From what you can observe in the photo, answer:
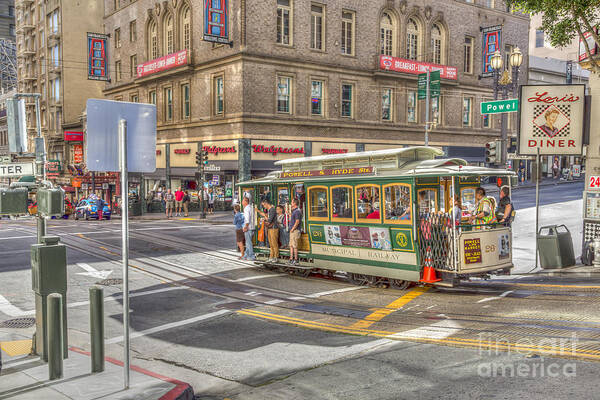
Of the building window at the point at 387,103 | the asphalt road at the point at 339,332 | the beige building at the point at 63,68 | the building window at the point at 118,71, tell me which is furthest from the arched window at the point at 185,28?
the asphalt road at the point at 339,332

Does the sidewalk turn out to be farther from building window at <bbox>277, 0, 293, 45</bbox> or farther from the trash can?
building window at <bbox>277, 0, 293, 45</bbox>

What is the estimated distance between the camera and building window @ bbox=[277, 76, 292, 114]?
36625 mm

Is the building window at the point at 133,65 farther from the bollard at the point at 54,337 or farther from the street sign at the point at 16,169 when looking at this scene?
the bollard at the point at 54,337

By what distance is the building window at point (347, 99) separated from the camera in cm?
3959

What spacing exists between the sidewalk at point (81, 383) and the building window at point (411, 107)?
126 feet

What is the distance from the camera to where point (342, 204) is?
44.8ft

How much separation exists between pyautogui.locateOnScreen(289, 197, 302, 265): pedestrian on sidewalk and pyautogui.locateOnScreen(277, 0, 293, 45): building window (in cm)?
2408

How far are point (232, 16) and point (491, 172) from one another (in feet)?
89.4

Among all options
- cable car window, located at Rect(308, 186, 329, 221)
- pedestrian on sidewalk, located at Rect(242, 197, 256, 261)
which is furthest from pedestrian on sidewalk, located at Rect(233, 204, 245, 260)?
cable car window, located at Rect(308, 186, 329, 221)

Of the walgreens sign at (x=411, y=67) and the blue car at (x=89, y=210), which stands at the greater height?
the walgreens sign at (x=411, y=67)

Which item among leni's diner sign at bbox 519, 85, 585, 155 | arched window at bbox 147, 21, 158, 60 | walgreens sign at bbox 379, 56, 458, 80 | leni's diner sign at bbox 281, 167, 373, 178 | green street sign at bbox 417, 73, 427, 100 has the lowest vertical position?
leni's diner sign at bbox 281, 167, 373, 178

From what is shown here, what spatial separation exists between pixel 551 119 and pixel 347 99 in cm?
2502

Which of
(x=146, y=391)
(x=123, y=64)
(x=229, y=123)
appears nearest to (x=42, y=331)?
(x=146, y=391)

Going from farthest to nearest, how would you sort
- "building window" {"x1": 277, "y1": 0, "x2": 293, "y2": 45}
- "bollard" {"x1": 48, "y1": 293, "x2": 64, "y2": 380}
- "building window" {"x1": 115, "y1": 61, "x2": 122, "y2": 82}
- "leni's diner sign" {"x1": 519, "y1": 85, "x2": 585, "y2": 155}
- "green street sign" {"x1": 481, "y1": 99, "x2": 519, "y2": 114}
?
"building window" {"x1": 115, "y1": 61, "x2": 122, "y2": 82} → "building window" {"x1": 277, "y1": 0, "x2": 293, "y2": 45} → "green street sign" {"x1": 481, "y1": 99, "x2": 519, "y2": 114} → "leni's diner sign" {"x1": 519, "y1": 85, "x2": 585, "y2": 155} → "bollard" {"x1": 48, "y1": 293, "x2": 64, "y2": 380}
